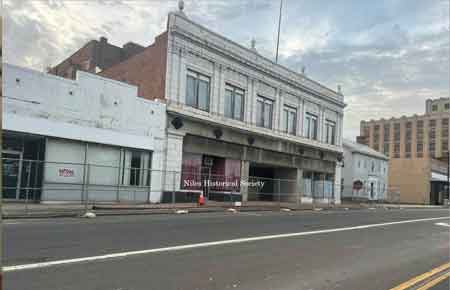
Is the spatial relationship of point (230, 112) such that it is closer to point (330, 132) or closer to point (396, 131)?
point (330, 132)

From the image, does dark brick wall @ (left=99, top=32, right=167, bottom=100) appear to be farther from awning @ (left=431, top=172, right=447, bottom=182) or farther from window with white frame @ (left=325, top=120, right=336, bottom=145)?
A: awning @ (left=431, top=172, right=447, bottom=182)

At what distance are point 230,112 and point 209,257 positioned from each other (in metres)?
20.0

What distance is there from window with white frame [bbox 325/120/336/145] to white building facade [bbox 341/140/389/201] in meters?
10.2

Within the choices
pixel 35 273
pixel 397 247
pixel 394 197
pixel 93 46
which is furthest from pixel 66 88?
pixel 394 197

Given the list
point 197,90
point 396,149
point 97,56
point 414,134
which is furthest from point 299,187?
point 396,149

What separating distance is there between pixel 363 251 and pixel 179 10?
62.2ft

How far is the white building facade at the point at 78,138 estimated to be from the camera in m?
16.7

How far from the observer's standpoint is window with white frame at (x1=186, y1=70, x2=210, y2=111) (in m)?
24.3

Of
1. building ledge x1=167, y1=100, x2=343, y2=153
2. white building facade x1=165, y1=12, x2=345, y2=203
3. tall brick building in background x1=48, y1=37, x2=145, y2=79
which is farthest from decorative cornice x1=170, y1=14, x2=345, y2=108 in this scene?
tall brick building in background x1=48, y1=37, x2=145, y2=79

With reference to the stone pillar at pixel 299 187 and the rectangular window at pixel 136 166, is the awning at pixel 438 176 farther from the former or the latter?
the rectangular window at pixel 136 166

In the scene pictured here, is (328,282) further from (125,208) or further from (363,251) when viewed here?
(125,208)

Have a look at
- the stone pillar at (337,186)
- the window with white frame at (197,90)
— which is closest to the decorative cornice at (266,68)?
the window with white frame at (197,90)

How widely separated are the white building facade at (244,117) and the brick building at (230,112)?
0.06 m

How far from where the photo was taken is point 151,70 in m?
24.1
